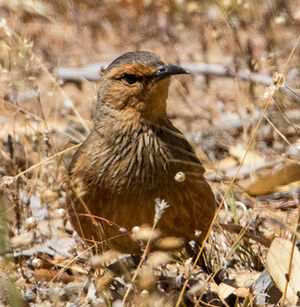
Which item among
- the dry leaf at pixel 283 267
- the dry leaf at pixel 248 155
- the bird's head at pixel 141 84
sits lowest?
the dry leaf at pixel 283 267

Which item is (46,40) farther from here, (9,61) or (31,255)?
(31,255)

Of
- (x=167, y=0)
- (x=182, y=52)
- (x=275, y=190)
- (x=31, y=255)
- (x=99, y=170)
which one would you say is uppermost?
(x=167, y=0)

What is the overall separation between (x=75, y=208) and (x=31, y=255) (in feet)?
1.72

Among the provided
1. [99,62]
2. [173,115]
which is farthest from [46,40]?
[173,115]

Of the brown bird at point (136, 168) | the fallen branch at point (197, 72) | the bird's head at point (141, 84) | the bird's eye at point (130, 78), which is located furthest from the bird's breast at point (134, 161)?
the fallen branch at point (197, 72)

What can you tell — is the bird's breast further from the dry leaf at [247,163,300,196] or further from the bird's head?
the dry leaf at [247,163,300,196]

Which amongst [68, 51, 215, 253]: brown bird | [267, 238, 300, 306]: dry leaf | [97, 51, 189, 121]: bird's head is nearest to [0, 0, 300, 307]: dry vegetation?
[267, 238, 300, 306]: dry leaf

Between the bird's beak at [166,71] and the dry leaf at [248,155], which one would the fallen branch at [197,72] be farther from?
the bird's beak at [166,71]

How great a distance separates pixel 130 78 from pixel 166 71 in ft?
0.86

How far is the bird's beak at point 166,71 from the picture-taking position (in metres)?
3.62

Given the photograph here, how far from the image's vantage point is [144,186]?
3.63 metres

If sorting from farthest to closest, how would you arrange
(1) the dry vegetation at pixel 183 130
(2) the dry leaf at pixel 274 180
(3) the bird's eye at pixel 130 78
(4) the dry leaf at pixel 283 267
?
(2) the dry leaf at pixel 274 180
(3) the bird's eye at pixel 130 78
(1) the dry vegetation at pixel 183 130
(4) the dry leaf at pixel 283 267

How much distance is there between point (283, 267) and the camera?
10.3 ft

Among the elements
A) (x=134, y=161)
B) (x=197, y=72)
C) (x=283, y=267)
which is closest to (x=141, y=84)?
(x=134, y=161)
